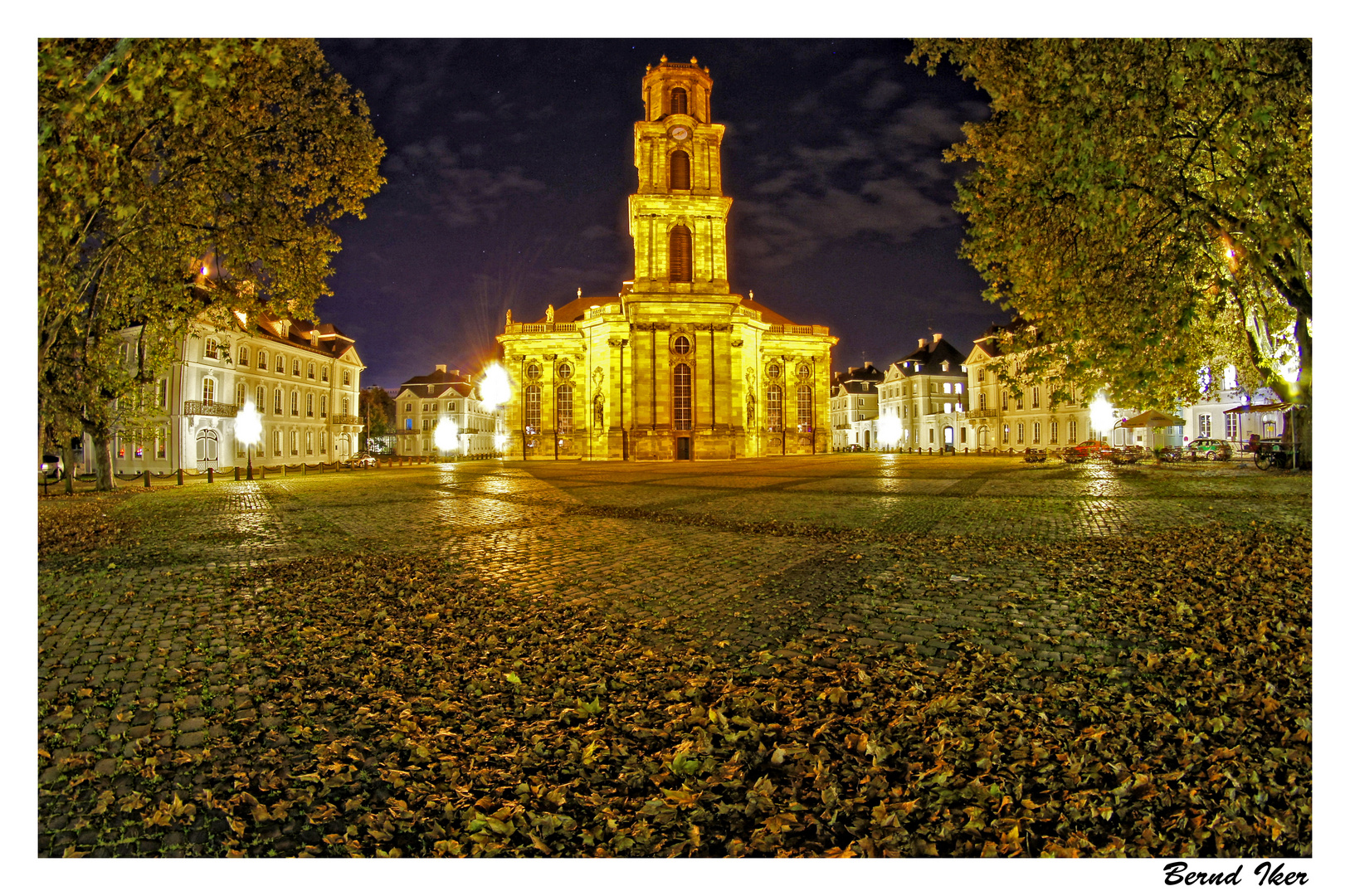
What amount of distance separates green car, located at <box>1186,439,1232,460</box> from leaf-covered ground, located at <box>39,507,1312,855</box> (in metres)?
38.8

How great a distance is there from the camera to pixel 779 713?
137 inches

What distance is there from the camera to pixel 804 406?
210ft

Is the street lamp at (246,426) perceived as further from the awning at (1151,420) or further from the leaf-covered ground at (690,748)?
the awning at (1151,420)

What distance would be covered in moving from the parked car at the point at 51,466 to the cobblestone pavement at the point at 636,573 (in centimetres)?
1301

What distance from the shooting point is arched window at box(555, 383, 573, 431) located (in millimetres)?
61406

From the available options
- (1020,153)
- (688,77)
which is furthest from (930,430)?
(1020,153)

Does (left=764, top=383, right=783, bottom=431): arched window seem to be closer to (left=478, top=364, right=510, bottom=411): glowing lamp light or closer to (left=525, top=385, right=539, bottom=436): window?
(left=525, top=385, right=539, bottom=436): window

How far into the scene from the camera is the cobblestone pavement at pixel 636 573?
408 cm

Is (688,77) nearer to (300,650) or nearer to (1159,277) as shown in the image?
(1159,277)

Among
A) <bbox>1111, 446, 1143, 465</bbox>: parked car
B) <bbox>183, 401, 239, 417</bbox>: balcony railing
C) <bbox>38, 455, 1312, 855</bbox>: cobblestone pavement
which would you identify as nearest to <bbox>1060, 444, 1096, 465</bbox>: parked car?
<bbox>1111, 446, 1143, 465</bbox>: parked car

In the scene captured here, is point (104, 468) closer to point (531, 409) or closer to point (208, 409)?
point (208, 409)

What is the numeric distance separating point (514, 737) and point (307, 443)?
44458 millimetres

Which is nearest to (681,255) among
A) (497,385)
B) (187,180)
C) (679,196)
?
(679,196)

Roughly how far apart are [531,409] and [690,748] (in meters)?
60.5
